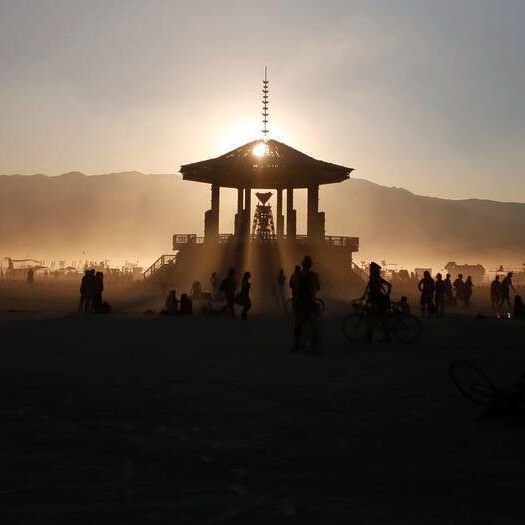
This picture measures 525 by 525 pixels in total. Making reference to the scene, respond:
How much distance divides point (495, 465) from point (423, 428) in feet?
4.16

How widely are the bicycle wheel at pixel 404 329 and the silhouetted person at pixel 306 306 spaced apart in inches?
103

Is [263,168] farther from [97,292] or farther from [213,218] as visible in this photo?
[97,292]

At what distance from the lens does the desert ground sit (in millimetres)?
4477

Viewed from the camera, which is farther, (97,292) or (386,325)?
(97,292)

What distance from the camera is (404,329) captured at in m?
14.7

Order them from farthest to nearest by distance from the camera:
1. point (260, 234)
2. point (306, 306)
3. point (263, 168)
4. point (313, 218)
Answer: point (313, 218), point (260, 234), point (263, 168), point (306, 306)

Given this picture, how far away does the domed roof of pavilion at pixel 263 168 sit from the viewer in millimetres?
41719

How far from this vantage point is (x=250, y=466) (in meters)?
5.38

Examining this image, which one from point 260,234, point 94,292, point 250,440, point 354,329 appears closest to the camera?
point 250,440

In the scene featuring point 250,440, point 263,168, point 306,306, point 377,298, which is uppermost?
point 263,168

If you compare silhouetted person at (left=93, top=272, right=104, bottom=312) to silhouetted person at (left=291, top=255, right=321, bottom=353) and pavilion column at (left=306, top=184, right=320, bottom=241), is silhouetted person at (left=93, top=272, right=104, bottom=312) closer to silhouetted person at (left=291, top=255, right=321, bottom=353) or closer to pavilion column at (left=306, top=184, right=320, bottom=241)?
silhouetted person at (left=291, top=255, right=321, bottom=353)

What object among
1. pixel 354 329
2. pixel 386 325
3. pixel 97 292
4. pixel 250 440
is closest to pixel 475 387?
pixel 250 440

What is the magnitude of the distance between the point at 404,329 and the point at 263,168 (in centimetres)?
2785

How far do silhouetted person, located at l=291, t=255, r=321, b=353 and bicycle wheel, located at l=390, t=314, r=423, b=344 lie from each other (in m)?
2.61
